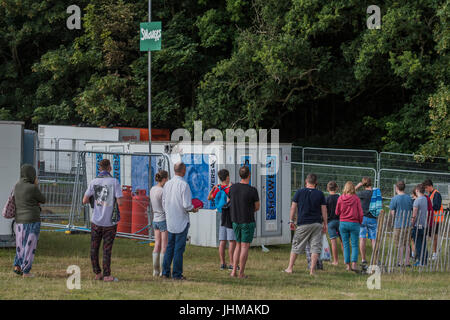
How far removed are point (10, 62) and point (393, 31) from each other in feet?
77.8

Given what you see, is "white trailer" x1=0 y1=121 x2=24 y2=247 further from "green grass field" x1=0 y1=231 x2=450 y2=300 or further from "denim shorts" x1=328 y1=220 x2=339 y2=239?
"denim shorts" x1=328 y1=220 x2=339 y2=239

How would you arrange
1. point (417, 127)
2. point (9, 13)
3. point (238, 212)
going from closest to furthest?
point (238, 212)
point (417, 127)
point (9, 13)

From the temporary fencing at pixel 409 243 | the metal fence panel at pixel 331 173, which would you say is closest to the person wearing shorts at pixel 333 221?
the temporary fencing at pixel 409 243

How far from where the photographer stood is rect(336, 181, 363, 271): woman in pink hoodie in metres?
12.5

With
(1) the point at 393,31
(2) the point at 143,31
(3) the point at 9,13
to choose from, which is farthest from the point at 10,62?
(2) the point at 143,31

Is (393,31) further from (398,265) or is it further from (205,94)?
(398,265)

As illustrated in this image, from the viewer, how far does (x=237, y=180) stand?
15.4m

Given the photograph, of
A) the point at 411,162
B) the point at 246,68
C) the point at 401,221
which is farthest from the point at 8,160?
the point at 246,68

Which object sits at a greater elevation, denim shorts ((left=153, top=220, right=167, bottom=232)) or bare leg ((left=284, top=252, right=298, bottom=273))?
denim shorts ((left=153, top=220, right=167, bottom=232))

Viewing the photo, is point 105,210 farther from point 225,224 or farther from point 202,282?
point 225,224

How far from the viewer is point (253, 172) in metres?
15.6

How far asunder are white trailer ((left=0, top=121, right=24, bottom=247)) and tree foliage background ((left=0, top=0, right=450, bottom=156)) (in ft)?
54.7

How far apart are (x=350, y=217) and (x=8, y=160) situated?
6.54m


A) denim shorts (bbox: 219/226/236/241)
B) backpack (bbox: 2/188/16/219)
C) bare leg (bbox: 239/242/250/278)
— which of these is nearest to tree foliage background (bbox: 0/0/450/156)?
denim shorts (bbox: 219/226/236/241)
